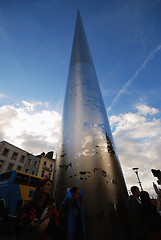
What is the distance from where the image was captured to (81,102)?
240 centimetres

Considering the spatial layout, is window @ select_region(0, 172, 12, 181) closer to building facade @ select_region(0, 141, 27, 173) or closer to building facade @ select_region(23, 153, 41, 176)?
building facade @ select_region(0, 141, 27, 173)

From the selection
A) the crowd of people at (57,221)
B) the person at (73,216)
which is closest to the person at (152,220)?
the crowd of people at (57,221)

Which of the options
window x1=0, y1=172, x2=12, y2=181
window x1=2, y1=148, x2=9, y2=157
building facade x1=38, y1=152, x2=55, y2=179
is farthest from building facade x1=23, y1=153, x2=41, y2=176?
window x1=0, y1=172, x2=12, y2=181

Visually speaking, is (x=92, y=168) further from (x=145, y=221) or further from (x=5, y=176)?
(x=5, y=176)

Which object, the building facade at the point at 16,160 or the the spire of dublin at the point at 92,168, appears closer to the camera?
the the spire of dublin at the point at 92,168

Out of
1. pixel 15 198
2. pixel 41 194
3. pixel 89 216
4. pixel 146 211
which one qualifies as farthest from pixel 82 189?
pixel 15 198

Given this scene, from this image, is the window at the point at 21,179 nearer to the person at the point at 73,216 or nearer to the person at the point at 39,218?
the person at the point at 39,218

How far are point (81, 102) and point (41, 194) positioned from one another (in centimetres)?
177

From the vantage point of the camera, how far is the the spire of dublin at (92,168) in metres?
1.25

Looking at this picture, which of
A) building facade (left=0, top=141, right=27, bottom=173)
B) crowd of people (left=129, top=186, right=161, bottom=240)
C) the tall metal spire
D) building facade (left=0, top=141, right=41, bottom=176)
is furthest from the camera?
building facade (left=0, top=141, right=41, bottom=176)

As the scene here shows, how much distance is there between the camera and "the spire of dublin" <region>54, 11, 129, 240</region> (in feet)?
4.12

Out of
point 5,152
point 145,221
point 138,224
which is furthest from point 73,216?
point 5,152

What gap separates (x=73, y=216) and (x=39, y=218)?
431 mm

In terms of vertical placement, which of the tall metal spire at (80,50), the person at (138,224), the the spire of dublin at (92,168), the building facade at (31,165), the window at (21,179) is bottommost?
the person at (138,224)
